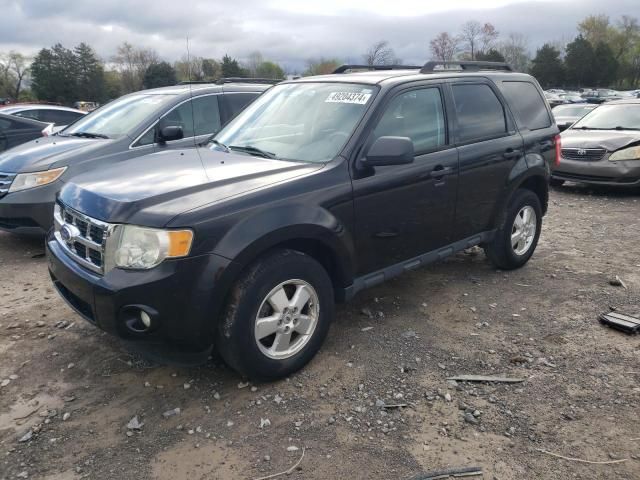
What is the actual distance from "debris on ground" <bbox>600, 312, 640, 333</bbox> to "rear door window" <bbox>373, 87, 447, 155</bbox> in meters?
1.88

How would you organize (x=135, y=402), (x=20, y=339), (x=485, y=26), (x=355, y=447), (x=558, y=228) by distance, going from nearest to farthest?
(x=355, y=447), (x=135, y=402), (x=20, y=339), (x=558, y=228), (x=485, y=26)

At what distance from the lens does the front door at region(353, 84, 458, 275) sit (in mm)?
3691

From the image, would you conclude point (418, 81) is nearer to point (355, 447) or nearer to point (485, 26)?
point (355, 447)

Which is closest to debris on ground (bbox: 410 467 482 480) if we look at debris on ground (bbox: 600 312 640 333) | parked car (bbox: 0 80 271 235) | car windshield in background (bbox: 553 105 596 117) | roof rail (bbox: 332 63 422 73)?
debris on ground (bbox: 600 312 640 333)

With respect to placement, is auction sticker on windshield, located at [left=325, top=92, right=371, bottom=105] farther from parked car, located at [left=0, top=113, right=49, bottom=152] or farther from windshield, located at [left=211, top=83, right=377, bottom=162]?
parked car, located at [left=0, top=113, right=49, bottom=152]

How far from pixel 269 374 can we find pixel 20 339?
201cm

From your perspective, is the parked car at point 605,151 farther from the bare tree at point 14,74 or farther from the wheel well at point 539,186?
the bare tree at point 14,74

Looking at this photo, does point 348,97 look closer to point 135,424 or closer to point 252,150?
point 252,150

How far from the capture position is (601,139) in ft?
30.6

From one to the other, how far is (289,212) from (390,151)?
800 mm

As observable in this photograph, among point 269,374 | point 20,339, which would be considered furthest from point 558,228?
point 20,339

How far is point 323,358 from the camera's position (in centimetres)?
366

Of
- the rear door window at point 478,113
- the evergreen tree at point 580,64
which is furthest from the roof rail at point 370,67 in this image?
the evergreen tree at point 580,64

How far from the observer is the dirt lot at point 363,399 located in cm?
269
